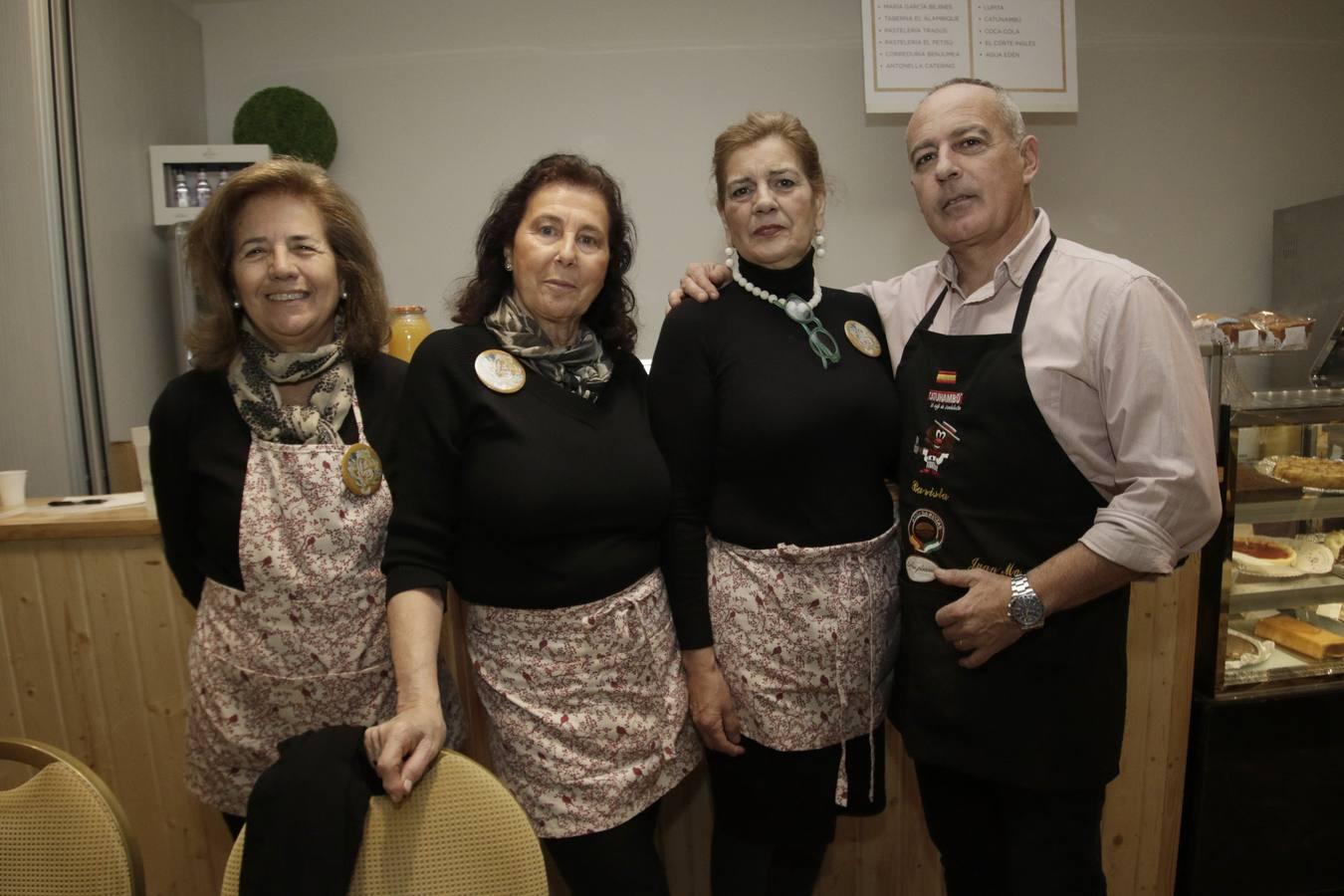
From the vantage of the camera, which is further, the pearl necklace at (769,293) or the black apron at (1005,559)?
the pearl necklace at (769,293)

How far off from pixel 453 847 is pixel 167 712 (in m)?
1.13

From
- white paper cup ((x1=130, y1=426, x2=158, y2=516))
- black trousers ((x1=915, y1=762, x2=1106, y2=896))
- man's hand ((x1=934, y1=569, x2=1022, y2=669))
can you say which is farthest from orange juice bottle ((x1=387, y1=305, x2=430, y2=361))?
black trousers ((x1=915, y1=762, x2=1106, y2=896))

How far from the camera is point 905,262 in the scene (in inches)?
125

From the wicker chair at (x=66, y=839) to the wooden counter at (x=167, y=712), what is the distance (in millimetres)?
683

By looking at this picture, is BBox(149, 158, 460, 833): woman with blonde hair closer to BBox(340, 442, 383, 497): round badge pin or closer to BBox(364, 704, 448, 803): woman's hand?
BBox(340, 442, 383, 497): round badge pin

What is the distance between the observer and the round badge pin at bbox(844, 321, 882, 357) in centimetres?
135

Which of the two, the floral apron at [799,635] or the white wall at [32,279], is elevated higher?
the white wall at [32,279]

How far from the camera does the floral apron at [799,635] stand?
1.29 m

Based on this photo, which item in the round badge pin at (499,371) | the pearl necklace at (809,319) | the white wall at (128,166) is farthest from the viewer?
the white wall at (128,166)

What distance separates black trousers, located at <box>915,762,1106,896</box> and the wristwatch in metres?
0.30

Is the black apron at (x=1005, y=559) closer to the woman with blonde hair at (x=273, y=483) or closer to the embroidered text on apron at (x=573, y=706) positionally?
the embroidered text on apron at (x=573, y=706)

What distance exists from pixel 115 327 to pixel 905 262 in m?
2.90

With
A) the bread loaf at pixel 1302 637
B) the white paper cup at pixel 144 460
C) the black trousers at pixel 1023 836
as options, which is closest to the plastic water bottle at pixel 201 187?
the white paper cup at pixel 144 460

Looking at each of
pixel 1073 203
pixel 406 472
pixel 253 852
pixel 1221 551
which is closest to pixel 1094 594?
pixel 1221 551
